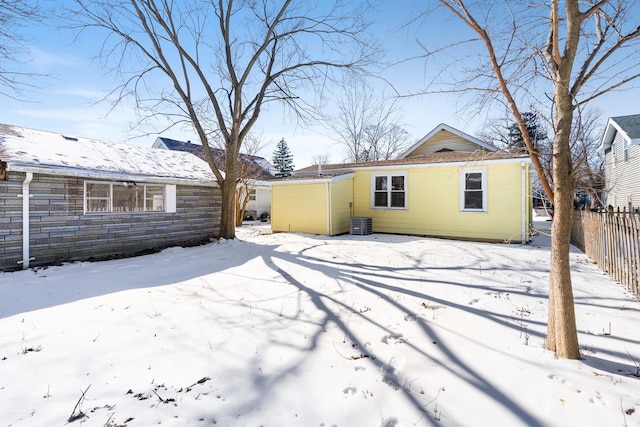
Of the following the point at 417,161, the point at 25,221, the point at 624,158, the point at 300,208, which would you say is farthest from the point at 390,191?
the point at 624,158

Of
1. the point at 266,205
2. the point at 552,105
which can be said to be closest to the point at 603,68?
the point at 552,105

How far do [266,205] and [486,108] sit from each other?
20927 millimetres

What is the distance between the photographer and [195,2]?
1114 centimetres

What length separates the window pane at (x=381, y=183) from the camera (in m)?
13.2

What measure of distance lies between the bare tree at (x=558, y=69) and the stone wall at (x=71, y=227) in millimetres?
9181

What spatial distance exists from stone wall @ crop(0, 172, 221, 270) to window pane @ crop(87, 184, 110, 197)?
0.28m

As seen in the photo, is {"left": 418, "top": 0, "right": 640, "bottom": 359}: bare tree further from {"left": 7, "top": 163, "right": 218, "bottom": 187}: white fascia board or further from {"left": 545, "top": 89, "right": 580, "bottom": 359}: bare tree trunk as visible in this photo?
{"left": 7, "top": 163, "right": 218, "bottom": 187}: white fascia board

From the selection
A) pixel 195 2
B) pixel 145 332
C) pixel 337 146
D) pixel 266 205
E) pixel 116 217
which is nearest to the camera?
pixel 145 332

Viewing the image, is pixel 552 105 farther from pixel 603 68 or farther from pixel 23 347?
pixel 23 347

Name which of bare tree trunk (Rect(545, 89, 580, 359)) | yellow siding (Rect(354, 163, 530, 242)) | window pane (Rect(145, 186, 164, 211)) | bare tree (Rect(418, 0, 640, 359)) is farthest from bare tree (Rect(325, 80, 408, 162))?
bare tree trunk (Rect(545, 89, 580, 359))

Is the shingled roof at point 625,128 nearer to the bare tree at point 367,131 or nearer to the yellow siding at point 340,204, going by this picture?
the yellow siding at point 340,204

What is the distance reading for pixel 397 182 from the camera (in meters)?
12.9

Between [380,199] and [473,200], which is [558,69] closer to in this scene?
[473,200]

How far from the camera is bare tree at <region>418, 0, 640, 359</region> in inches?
114
